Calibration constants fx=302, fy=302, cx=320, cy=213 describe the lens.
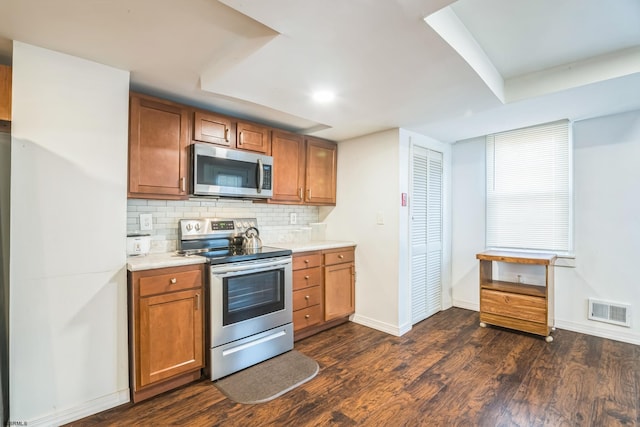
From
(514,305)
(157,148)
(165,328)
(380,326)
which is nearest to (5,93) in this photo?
(157,148)

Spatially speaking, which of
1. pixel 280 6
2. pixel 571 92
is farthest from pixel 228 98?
pixel 571 92

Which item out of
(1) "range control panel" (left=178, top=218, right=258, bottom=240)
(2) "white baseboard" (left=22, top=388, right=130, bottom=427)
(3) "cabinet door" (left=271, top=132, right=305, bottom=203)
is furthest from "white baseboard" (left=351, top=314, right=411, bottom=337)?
(2) "white baseboard" (left=22, top=388, right=130, bottom=427)

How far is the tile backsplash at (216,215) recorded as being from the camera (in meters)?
2.59

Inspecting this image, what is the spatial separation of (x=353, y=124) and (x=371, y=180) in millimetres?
688

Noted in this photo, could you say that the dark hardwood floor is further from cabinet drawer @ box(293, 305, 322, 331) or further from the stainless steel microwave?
the stainless steel microwave

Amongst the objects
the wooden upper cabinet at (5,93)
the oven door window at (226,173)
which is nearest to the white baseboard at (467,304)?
the oven door window at (226,173)

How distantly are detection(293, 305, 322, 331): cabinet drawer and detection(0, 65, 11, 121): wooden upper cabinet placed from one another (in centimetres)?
249

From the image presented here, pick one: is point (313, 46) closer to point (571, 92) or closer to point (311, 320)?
point (571, 92)

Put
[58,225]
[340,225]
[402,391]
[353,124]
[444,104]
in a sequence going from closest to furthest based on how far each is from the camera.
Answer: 1. [58,225]
2. [402,391]
3. [444,104]
4. [353,124]
5. [340,225]

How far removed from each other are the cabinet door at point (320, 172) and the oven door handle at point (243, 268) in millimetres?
1042

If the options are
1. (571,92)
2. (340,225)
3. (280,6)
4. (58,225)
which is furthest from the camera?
(340,225)

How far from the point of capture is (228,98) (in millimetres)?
2484

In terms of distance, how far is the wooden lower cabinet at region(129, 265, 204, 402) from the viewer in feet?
6.57

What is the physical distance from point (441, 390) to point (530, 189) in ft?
8.34
